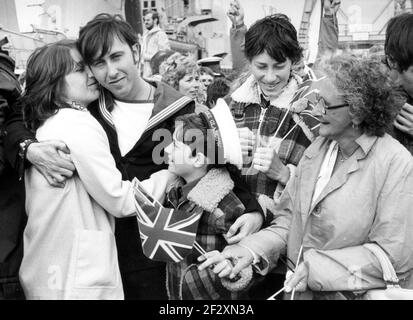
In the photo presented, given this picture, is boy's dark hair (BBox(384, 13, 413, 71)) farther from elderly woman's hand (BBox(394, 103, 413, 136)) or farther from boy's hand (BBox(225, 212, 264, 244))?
boy's hand (BBox(225, 212, 264, 244))

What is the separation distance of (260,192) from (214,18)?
559 cm

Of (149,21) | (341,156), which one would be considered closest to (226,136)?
(341,156)

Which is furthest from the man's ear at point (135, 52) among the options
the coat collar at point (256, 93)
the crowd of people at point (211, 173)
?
the coat collar at point (256, 93)

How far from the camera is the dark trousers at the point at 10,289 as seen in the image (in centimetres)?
238

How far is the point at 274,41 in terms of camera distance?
9.09 ft

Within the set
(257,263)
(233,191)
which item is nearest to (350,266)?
(257,263)

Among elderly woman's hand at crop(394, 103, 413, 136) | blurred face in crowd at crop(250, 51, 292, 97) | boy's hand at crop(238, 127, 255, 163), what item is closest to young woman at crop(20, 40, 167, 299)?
boy's hand at crop(238, 127, 255, 163)

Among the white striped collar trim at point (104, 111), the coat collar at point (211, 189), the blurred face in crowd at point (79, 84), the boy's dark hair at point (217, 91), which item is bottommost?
the boy's dark hair at point (217, 91)

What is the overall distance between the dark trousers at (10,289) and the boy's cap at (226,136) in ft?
3.66

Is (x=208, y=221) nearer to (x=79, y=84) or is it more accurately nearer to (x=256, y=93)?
(x=256, y=93)

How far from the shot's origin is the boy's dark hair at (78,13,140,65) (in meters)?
2.61

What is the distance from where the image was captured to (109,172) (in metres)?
2.39

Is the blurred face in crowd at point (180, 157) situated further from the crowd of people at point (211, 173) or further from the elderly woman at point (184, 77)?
the elderly woman at point (184, 77)
